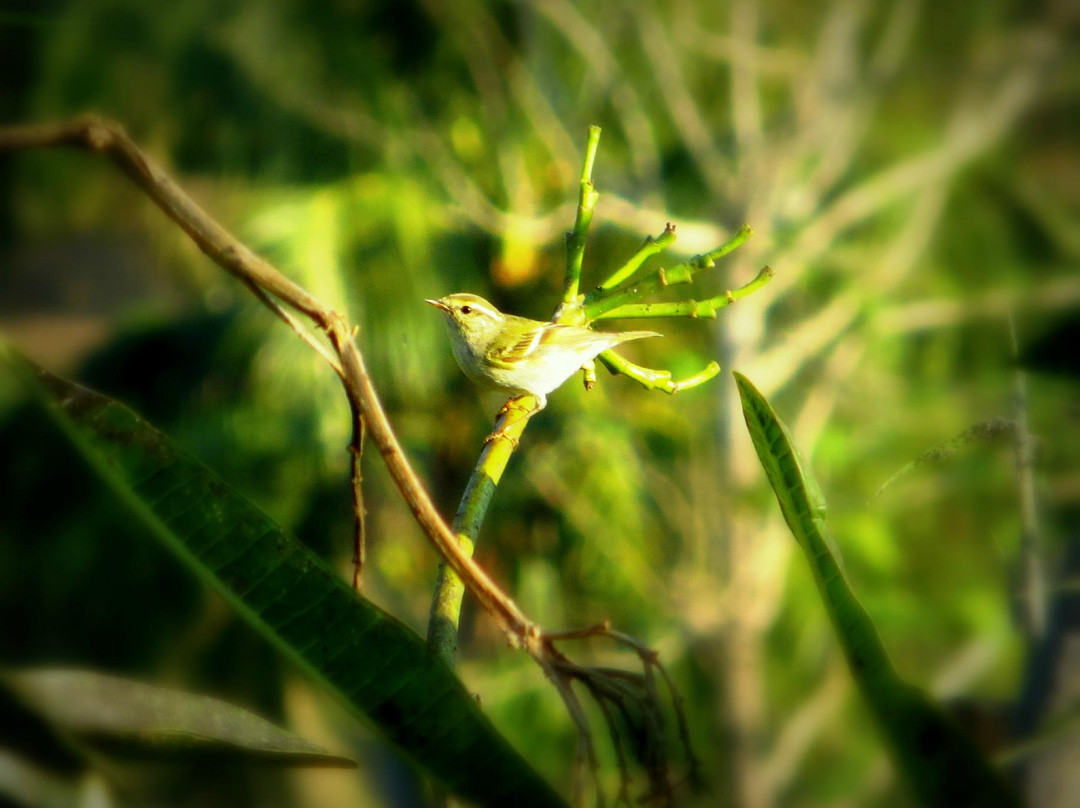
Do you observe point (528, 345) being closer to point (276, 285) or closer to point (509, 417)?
point (509, 417)

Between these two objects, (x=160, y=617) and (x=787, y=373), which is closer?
(x=787, y=373)

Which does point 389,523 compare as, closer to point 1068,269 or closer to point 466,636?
point 466,636

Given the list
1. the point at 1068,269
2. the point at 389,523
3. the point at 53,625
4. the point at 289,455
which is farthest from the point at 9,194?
the point at 1068,269

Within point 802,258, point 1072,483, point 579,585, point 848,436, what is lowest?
point 1072,483

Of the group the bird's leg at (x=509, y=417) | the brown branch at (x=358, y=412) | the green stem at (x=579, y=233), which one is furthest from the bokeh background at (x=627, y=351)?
the brown branch at (x=358, y=412)

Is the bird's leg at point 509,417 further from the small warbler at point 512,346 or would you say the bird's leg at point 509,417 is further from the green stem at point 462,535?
the small warbler at point 512,346

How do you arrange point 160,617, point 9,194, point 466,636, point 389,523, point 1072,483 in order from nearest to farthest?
point 1072,483 → point 389,523 → point 466,636 → point 160,617 → point 9,194

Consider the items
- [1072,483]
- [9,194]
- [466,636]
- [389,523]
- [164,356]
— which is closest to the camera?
[1072,483]

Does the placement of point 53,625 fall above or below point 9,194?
below
